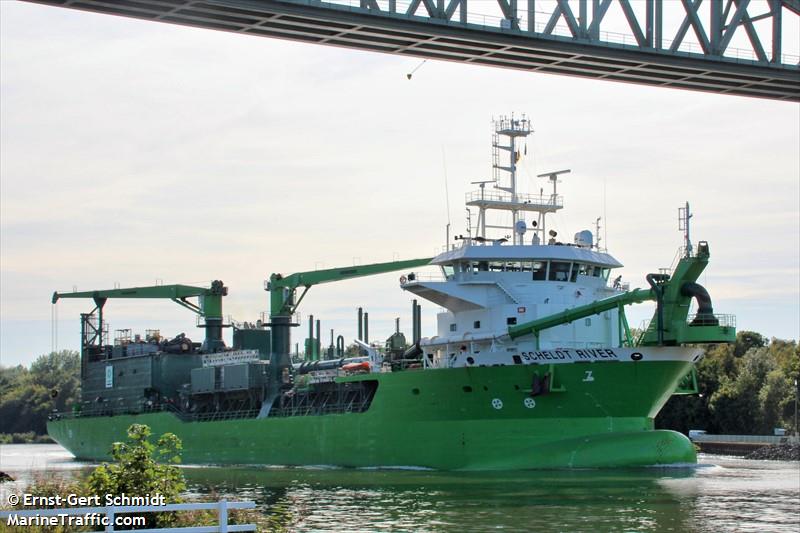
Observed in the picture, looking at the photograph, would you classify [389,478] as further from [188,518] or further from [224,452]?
[188,518]

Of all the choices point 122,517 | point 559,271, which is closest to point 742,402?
point 559,271

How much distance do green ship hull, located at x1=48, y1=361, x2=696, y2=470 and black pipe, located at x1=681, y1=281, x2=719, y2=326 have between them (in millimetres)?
2301

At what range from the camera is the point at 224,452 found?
50812 millimetres

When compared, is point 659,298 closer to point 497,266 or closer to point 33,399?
point 497,266

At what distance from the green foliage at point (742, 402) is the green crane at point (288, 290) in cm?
2192

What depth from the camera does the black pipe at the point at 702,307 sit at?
118ft

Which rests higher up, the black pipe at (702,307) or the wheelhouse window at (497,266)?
the wheelhouse window at (497,266)

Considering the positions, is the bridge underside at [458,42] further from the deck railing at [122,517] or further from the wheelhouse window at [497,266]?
the wheelhouse window at [497,266]

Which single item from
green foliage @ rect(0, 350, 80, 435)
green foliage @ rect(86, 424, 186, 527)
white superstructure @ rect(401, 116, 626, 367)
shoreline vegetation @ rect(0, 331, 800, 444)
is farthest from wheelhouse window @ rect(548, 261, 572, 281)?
green foliage @ rect(0, 350, 80, 435)

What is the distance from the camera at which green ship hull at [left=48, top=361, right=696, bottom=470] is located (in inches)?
1490

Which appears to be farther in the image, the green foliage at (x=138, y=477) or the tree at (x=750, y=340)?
the tree at (x=750, y=340)

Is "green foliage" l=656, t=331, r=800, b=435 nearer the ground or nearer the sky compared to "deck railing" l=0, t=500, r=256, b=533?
A: nearer the ground

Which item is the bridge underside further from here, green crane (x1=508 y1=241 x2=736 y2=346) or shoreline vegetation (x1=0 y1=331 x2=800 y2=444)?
shoreline vegetation (x1=0 y1=331 x2=800 y2=444)

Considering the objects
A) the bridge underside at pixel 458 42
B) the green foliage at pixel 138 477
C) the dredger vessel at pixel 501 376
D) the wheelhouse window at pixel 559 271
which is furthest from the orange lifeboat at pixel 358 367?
the green foliage at pixel 138 477
